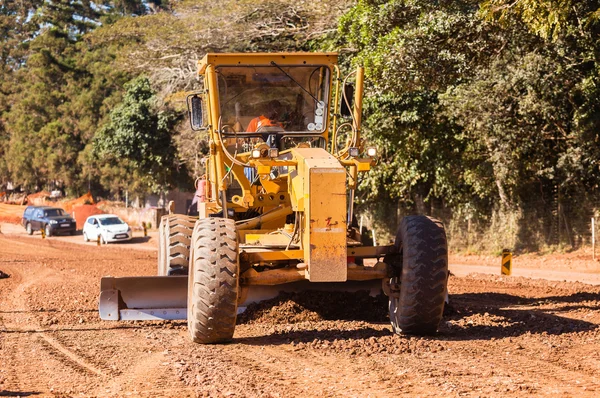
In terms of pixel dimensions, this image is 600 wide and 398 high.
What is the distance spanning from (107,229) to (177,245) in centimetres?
2646

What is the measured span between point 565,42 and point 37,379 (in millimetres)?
15185

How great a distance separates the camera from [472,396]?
6562mm

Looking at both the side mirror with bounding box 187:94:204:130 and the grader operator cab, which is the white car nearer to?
the grader operator cab

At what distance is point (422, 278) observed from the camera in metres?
9.12

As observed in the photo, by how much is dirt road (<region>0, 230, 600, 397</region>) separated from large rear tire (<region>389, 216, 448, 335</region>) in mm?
287

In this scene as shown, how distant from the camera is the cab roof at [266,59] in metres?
10.6

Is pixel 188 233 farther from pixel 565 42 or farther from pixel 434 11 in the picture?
pixel 565 42

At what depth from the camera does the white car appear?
3688cm

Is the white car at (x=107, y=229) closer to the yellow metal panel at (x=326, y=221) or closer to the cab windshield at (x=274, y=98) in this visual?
the cab windshield at (x=274, y=98)

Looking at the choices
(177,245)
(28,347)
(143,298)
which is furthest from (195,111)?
(28,347)

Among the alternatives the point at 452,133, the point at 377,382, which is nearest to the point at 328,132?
the point at 377,382

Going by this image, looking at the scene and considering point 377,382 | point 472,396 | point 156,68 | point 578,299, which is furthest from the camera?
point 156,68

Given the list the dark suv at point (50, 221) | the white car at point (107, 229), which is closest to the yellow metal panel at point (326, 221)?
the white car at point (107, 229)

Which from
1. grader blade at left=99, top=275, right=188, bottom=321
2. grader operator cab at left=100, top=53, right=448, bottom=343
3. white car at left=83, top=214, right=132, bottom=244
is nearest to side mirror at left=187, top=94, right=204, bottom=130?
grader operator cab at left=100, top=53, right=448, bottom=343
